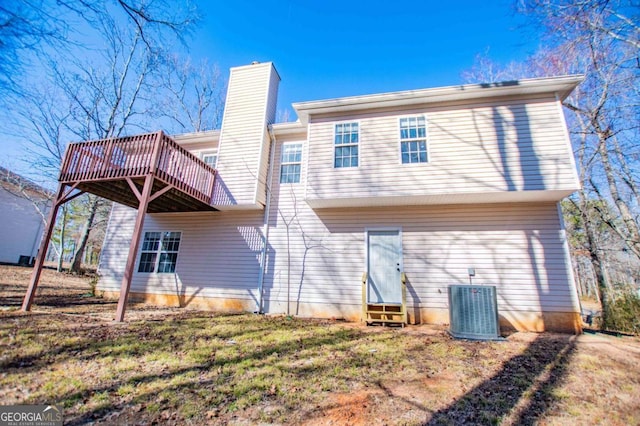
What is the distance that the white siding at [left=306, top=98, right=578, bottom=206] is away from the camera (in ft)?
21.0

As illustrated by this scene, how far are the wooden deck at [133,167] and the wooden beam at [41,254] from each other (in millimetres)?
440

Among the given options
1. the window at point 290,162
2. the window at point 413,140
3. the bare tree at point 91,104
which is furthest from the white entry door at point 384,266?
the bare tree at point 91,104

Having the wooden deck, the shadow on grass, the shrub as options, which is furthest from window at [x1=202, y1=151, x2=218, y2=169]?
the shrub

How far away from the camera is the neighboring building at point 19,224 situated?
16.2 metres

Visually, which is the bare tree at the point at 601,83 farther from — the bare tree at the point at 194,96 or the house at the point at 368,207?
the bare tree at the point at 194,96

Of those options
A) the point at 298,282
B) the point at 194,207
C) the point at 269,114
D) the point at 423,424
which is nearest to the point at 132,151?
the point at 194,207

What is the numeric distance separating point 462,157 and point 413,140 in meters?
1.35

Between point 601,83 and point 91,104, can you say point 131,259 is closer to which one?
point 91,104

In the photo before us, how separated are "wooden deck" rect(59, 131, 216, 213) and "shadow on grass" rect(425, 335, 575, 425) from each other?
7.19 meters

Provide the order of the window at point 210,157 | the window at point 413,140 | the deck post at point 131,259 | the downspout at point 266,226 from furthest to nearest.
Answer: the window at point 210,157
the downspout at point 266,226
the window at point 413,140
the deck post at point 131,259

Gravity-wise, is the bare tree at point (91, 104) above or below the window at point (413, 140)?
above

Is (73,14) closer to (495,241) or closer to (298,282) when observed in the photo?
(298,282)

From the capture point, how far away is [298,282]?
7961 millimetres

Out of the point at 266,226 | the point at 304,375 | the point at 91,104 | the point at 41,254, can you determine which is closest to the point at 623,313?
the point at 304,375
